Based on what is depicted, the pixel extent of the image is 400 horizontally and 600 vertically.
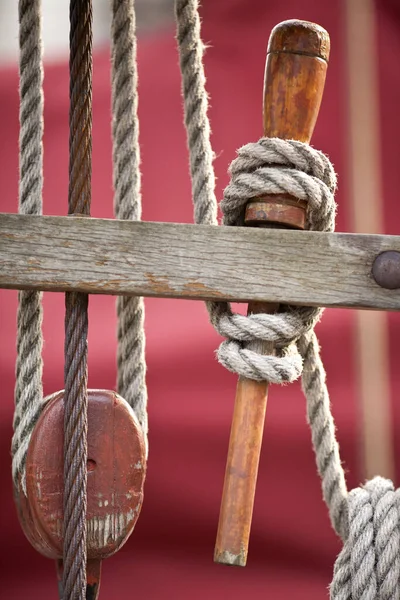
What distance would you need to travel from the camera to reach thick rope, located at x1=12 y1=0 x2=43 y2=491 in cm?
59

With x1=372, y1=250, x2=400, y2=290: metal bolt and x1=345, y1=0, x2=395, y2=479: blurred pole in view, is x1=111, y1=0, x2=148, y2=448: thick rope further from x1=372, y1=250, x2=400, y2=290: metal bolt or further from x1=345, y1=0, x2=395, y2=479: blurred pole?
x1=345, y1=0, x2=395, y2=479: blurred pole

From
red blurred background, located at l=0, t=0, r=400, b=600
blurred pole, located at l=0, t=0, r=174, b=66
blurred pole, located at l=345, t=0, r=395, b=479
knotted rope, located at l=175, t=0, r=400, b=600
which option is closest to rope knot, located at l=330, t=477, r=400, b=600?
knotted rope, located at l=175, t=0, r=400, b=600

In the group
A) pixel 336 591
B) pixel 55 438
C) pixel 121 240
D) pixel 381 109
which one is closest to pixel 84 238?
pixel 121 240

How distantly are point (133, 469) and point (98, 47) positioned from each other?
110cm

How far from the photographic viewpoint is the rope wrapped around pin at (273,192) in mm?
540

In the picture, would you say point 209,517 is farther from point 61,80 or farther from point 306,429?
point 61,80

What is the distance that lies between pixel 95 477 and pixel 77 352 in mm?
91

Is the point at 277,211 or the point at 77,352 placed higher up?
the point at 277,211

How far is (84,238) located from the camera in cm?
53

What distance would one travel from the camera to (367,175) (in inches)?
54.1

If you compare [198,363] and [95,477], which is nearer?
[95,477]

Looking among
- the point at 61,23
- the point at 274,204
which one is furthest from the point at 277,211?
the point at 61,23

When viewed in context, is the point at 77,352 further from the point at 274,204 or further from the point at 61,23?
the point at 61,23

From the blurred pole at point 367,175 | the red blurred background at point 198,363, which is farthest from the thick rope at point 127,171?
the blurred pole at point 367,175
